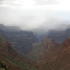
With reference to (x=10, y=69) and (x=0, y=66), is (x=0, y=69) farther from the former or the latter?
(x=10, y=69)

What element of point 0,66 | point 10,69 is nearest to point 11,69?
point 10,69

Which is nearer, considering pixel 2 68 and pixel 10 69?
pixel 2 68

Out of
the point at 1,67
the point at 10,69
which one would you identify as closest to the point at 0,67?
the point at 1,67

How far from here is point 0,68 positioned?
170500 mm

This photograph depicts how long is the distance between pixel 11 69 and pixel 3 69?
28162mm

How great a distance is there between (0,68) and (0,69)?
279 centimetres

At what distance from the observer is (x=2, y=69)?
556 feet

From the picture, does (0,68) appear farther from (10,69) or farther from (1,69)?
(10,69)

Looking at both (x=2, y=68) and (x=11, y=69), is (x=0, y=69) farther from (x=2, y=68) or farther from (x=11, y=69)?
(x=11, y=69)

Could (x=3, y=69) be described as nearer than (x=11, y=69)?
Yes

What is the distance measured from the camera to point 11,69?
19775 cm

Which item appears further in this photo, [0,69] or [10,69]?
[10,69]

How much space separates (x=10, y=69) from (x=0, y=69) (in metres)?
25.1

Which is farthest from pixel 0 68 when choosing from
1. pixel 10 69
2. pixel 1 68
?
pixel 10 69
